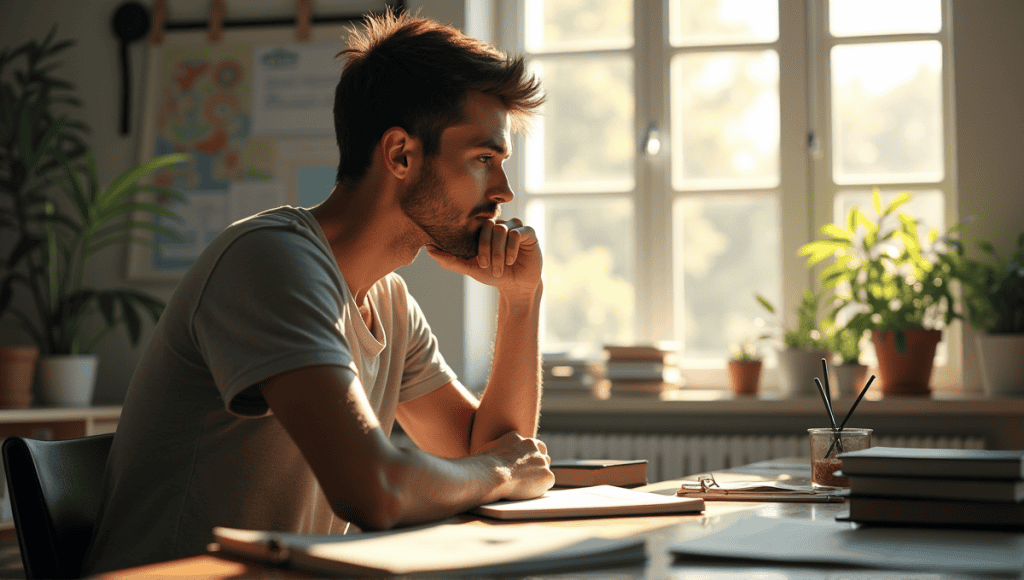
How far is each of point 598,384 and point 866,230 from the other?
3.48 feet

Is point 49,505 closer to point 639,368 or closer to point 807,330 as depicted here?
point 639,368

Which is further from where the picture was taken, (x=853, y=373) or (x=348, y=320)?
(x=853, y=373)

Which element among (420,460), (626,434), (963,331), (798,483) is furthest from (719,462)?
(420,460)

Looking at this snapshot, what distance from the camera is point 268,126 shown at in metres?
3.28

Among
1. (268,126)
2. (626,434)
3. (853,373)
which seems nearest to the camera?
(853,373)

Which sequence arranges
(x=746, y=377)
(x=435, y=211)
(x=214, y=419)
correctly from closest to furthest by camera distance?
(x=214, y=419), (x=435, y=211), (x=746, y=377)

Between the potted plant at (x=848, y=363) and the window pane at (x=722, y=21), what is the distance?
111 centimetres

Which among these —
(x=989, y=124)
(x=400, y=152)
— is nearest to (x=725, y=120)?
(x=989, y=124)

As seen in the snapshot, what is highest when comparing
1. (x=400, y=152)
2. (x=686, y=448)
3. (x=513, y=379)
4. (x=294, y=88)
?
(x=294, y=88)

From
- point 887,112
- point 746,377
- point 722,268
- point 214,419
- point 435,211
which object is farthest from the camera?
point 722,268

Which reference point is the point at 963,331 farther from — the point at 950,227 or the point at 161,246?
the point at 161,246

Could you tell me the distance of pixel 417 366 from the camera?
162 cm

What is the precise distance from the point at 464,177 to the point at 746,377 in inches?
72.3

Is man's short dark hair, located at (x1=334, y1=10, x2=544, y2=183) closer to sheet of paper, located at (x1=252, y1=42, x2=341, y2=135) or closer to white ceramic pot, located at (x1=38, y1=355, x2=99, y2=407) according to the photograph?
sheet of paper, located at (x1=252, y1=42, x2=341, y2=135)
